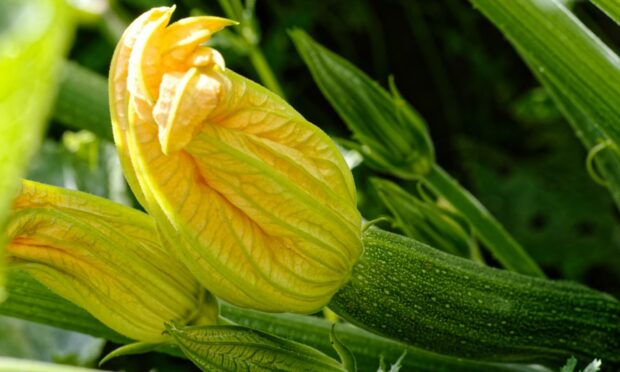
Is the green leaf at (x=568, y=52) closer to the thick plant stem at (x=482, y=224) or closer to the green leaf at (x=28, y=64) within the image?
the thick plant stem at (x=482, y=224)

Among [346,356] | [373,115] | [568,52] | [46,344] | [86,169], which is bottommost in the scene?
[46,344]

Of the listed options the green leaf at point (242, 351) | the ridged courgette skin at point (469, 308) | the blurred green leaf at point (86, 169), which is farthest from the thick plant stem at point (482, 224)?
the blurred green leaf at point (86, 169)

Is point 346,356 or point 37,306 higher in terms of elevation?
point 346,356

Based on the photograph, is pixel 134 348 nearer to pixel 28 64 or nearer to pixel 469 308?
pixel 469 308

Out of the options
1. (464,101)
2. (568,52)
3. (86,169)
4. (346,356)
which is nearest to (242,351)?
(346,356)

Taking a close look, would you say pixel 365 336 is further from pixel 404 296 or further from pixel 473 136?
pixel 473 136

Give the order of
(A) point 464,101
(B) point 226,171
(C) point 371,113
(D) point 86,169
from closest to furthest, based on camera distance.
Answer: (B) point 226,171 < (C) point 371,113 < (D) point 86,169 < (A) point 464,101

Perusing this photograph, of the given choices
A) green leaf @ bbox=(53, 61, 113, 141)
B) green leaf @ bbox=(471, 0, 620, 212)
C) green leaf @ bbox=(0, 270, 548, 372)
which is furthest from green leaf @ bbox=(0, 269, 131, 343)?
green leaf @ bbox=(471, 0, 620, 212)

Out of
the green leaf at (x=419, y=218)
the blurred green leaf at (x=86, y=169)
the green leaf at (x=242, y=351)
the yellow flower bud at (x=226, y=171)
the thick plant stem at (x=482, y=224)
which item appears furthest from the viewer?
the blurred green leaf at (x=86, y=169)
